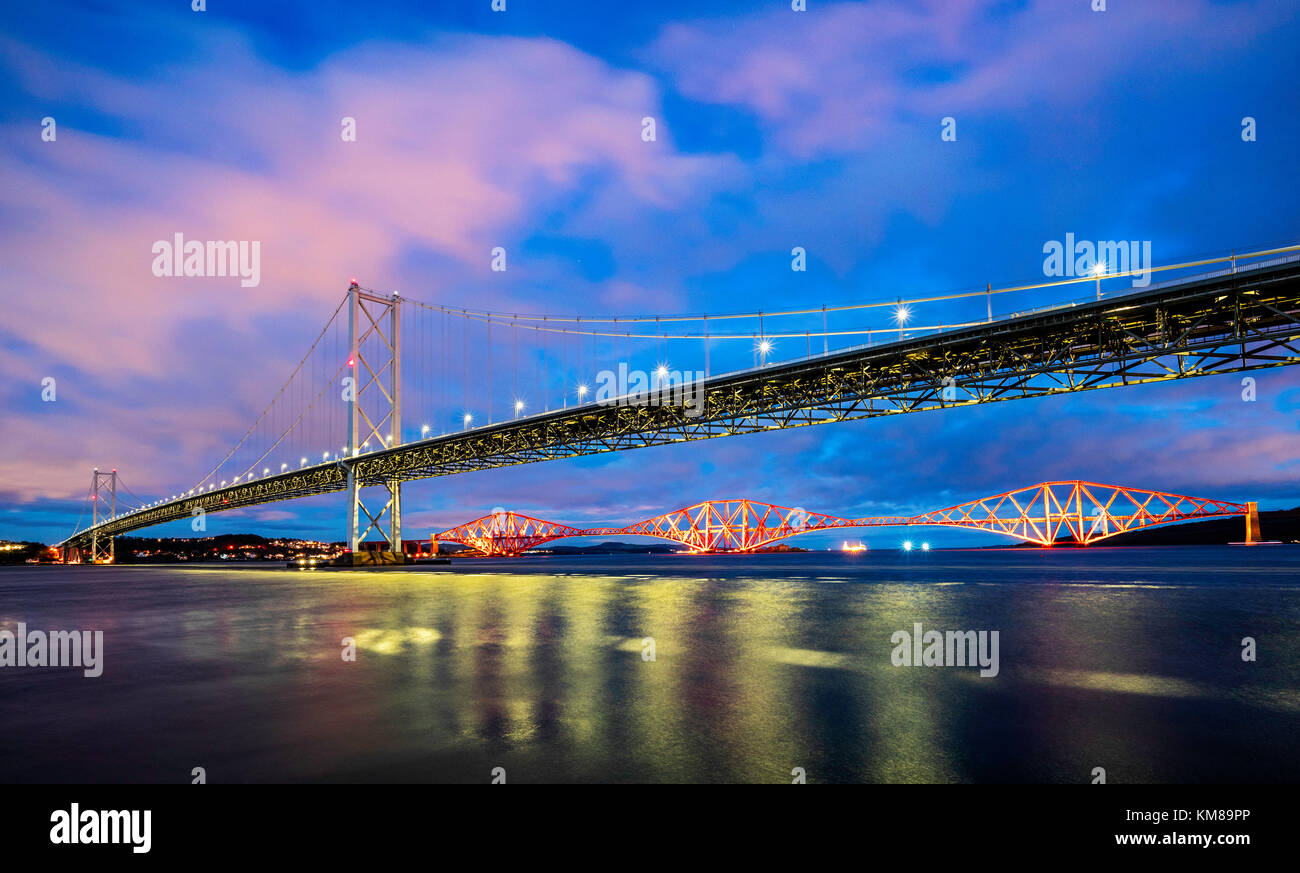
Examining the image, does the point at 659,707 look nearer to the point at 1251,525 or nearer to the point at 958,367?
the point at 958,367

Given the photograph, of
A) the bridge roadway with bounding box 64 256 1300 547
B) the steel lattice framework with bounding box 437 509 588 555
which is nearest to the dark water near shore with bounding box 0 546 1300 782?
the bridge roadway with bounding box 64 256 1300 547

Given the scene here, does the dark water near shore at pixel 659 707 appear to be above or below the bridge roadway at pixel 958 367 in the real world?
below

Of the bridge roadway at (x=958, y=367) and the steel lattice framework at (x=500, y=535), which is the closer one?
the bridge roadway at (x=958, y=367)

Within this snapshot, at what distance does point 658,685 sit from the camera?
7.41 meters

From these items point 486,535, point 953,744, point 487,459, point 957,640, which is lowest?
point 486,535

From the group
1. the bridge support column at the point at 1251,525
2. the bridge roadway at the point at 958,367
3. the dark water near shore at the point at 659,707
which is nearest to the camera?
the dark water near shore at the point at 659,707

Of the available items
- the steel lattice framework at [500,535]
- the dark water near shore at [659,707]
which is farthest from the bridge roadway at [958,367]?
the steel lattice framework at [500,535]

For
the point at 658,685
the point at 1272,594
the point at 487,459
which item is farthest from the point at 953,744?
the point at 487,459

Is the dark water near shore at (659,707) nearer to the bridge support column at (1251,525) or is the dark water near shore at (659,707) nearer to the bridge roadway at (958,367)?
the bridge roadway at (958,367)

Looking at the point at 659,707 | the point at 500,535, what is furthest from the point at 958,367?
the point at 500,535

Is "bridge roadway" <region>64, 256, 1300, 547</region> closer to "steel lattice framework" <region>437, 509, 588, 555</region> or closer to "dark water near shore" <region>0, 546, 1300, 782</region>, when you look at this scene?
"dark water near shore" <region>0, 546, 1300, 782</region>
